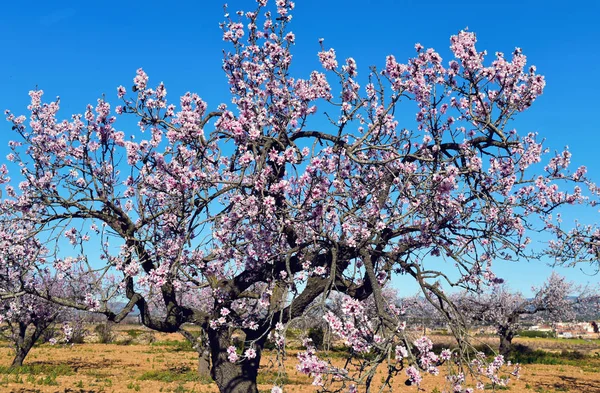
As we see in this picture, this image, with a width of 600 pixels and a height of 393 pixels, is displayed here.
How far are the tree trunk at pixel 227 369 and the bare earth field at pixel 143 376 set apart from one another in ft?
21.9

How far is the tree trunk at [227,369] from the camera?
9156 millimetres

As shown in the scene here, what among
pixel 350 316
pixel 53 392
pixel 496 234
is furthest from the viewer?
pixel 53 392

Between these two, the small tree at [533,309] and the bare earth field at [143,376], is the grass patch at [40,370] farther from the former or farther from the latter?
the small tree at [533,309]

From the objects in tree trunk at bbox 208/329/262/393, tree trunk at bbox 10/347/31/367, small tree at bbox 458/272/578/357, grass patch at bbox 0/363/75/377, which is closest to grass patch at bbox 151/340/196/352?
grass patch at bbox 0/363/75/377

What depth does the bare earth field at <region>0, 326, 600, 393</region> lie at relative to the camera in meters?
18.5

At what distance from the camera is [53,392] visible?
1695 cm

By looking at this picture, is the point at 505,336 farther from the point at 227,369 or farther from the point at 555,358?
the point at 227,369

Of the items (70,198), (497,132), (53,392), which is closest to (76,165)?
(70,198)

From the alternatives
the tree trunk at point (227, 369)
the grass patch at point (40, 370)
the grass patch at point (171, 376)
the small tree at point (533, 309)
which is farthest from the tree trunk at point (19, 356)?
the small tree at point (533, 309)

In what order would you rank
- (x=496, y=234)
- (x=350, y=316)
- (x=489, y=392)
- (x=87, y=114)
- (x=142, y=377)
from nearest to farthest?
(x=350, y=316) < (x=496, y=234) < (x=87, y=114) < (x=489, y=392) < (x=142, y=377)

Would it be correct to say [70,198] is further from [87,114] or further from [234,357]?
[234,357]

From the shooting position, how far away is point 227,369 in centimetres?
923

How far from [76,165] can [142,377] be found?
1515 cm

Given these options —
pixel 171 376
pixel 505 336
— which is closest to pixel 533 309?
pixel 505 336
